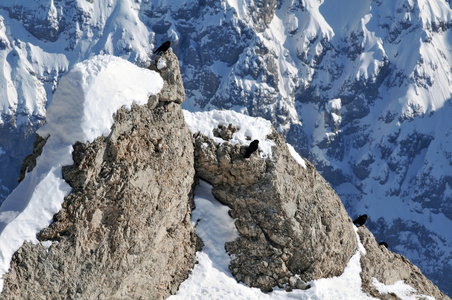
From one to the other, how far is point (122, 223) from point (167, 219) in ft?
9.19

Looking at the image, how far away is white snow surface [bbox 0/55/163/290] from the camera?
19.7 meters

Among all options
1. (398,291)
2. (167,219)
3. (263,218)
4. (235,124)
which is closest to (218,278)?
(263,218)

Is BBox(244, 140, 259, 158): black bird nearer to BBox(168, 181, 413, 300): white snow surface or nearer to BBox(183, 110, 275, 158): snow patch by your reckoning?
BBox(183, 110, 275, 158): snow patch

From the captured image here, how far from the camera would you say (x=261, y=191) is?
90.4ft

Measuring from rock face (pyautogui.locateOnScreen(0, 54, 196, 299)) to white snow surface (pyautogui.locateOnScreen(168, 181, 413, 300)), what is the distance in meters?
0.65

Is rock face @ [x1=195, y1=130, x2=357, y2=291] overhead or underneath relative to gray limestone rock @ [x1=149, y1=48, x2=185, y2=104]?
underneath

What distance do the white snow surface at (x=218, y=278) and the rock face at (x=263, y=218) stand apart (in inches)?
13.2

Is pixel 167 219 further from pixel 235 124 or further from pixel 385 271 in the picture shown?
pixel 385 271

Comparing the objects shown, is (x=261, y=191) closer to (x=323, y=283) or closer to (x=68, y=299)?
(x=323, y=283)

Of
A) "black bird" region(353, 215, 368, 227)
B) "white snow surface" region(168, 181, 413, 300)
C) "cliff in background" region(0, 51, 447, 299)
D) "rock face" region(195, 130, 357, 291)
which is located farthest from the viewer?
"black bird" region(353, 215, 368, 227)

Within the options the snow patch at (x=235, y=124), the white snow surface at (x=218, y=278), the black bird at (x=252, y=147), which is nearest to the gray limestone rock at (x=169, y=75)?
the snow patch at (x=235, y=124)

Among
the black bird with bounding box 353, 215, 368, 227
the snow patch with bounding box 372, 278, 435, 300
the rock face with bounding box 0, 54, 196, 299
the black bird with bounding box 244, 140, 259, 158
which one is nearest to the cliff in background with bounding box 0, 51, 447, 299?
the rock face with bounding box 0, 54, 196, 299

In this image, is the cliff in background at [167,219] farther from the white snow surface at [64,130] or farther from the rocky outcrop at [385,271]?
the white snow surface at [64,130]

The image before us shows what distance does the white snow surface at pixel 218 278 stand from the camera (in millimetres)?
25328
